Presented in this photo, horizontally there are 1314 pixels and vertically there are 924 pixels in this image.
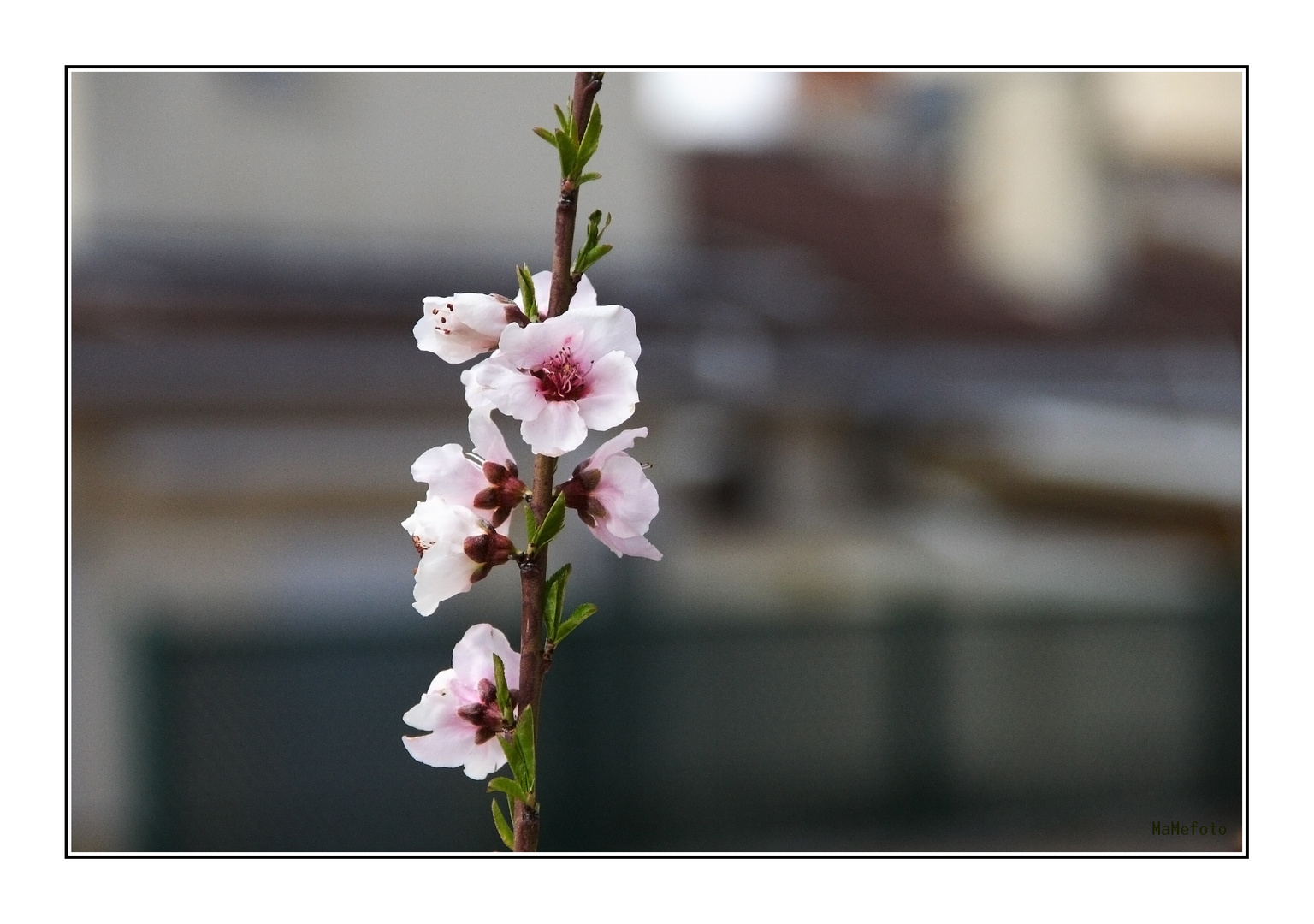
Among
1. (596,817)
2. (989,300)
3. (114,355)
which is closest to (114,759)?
(596,817)

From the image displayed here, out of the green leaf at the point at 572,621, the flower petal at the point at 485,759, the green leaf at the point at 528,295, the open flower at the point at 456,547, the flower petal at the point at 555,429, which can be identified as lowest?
the flower petal at the point at 485,759

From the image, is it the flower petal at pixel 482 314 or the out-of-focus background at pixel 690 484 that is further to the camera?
the out-of-focus background at pixel 690 484

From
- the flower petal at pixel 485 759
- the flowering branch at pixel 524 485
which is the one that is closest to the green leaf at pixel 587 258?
the flowering branch at pixel 524 485

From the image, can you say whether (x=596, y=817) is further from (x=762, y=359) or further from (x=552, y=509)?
(x=552, y=509)

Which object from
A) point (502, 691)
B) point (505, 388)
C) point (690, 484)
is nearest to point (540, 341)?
point (505, 388)

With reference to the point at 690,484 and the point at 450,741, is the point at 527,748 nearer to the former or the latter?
the point at 450,741

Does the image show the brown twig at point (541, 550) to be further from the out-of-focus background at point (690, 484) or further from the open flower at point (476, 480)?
the out-of-focus background at point (690, 484)

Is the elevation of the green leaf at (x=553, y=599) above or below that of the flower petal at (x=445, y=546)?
below
